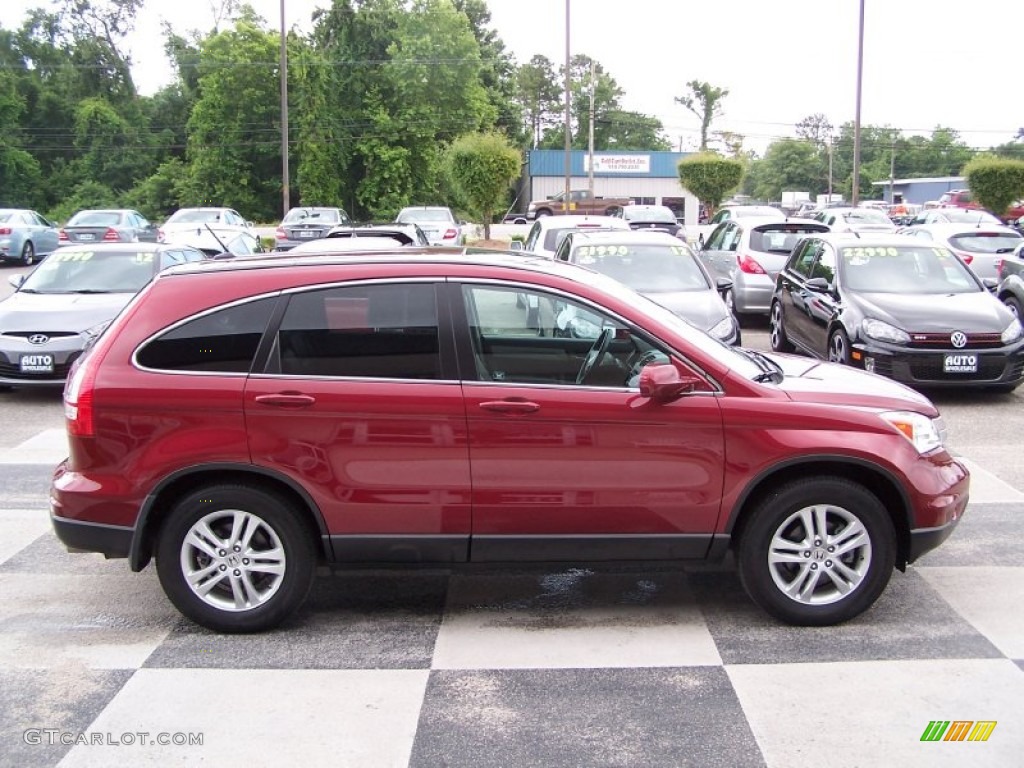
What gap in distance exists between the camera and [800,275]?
40.6 ft

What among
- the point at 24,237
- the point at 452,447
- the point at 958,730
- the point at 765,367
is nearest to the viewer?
the point at 958,730

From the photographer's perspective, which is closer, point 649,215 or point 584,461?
point 584,461

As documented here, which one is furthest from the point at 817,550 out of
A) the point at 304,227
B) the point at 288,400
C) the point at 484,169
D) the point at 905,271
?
the point at 484,169

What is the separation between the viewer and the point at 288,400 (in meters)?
4.58

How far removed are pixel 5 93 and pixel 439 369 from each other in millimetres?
64485

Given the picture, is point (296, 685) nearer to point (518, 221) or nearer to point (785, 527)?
point (785, 527)

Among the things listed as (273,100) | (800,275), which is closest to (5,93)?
(273,100)

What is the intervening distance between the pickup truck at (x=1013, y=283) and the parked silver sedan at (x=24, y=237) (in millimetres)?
24261

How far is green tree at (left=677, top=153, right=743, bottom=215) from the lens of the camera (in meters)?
41.5

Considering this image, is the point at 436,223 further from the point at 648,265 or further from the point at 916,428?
the point at 916,428

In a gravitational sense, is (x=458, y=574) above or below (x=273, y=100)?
below

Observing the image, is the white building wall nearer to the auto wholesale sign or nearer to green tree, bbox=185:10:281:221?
the auto wholesale sign

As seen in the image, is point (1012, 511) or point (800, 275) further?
point (800, 275)

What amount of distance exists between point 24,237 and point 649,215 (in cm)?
1827
